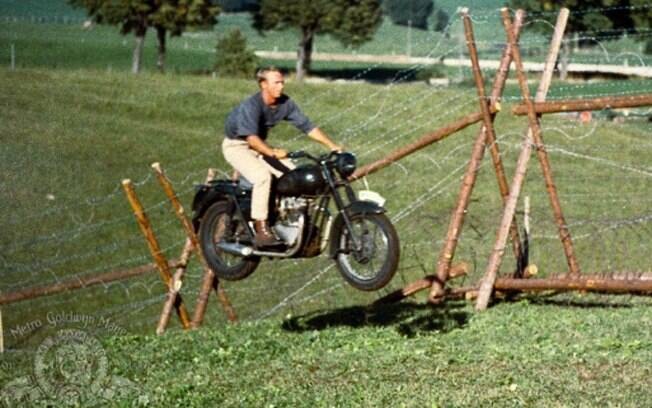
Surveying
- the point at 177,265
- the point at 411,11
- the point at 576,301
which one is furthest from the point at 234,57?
the point at 576,301

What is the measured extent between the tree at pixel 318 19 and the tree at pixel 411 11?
5430 mm

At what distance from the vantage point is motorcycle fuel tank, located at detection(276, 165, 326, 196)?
1373cm

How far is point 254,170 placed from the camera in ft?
46.4

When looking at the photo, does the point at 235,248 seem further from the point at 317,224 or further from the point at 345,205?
the point at 345,205

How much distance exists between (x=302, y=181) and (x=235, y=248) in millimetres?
1055

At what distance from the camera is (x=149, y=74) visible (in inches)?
2496

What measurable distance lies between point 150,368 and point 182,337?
184 cm

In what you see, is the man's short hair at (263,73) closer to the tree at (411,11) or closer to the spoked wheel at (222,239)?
the spoked wheel at (222,239)

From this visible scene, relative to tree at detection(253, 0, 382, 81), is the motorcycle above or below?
above

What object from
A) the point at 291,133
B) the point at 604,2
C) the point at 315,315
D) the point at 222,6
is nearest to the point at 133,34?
the point at 222,6

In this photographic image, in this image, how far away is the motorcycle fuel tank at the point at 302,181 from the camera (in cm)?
1373

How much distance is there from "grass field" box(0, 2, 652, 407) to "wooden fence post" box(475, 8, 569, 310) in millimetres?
327

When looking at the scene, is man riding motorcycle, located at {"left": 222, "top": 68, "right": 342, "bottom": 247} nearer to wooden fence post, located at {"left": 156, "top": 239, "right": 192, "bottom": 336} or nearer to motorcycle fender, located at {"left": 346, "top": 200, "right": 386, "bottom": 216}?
motorcycle fender, located at {"left": 346, "top": 200, "right": 386, "bottom": 216}

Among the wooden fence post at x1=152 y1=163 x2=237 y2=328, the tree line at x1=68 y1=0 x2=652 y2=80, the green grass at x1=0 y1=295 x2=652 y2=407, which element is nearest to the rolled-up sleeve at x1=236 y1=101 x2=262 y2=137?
the green grass at x1=0 y1=295 x2=652 y2=407
